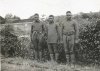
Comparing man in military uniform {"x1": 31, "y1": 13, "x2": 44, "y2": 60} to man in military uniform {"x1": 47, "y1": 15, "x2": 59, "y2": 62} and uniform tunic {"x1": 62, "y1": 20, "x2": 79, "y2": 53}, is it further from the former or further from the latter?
uniform tunic {"x1": 62, "y1": 20, "x2": 79, "y2": 53}

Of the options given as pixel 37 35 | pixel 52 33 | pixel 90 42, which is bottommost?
pixel 90 42

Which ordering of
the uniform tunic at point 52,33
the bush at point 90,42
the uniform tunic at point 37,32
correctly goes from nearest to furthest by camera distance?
1. the bush at point 90,42
2. the uniform tunic at point 52,33
3. the uniform tunic at point 37,32

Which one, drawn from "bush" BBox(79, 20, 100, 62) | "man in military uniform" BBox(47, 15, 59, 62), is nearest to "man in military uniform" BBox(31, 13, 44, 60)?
"man in military uniform" BBox(47, 15, 59, 62)

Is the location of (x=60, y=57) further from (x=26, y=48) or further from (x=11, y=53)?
(x=11, y=53)

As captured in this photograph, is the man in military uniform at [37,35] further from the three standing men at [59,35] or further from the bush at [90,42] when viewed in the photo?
the bush at [90,42]

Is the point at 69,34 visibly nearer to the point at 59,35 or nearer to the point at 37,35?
the point at 59,35

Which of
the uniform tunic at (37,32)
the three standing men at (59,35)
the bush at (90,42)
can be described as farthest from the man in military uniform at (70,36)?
the uniform tunic at (37,32)

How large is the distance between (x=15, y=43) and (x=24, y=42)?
68 centimetres

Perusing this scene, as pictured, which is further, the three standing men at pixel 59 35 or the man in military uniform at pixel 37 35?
the man in military uniform at pixel 37 35

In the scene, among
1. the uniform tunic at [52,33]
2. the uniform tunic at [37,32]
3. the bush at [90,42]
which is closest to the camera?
the bush at [90,42]

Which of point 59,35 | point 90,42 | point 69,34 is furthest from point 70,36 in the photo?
point 90,42

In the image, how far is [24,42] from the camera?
14.7 meters

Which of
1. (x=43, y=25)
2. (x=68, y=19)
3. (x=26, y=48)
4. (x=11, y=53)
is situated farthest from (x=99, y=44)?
(x=11, y=53)

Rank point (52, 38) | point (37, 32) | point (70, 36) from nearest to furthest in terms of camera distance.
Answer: point (70, 36)
point (52, 38)
point (37, 32)
